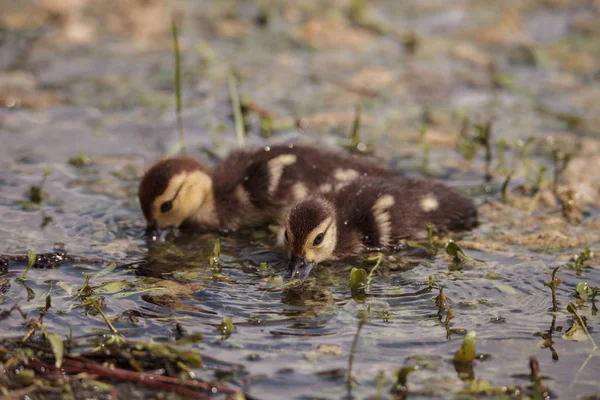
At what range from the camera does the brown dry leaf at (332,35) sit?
905cm

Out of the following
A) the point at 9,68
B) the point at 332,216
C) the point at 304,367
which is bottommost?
the point at 304,367

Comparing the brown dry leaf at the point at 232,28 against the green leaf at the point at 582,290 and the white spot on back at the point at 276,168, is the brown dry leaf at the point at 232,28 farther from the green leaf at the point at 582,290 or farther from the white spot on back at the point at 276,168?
the green leaf at the point at 582,290

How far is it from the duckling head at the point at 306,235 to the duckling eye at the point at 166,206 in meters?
0.93

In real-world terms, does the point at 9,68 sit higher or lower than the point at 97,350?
higher

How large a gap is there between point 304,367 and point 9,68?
5580mm

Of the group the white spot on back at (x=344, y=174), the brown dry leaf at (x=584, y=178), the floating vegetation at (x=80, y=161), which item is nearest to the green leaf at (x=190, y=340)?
the white spot on back at (x=344, y=174)

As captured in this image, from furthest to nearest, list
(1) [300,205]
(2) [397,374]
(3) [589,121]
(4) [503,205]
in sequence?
(3) [589,121], (4) [503,205], (1) [300,205], (2) [397,374]

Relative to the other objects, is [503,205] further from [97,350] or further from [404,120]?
[97,350]

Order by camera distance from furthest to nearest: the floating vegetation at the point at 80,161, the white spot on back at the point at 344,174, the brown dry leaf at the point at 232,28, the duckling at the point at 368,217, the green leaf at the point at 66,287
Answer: the brown dry leaf at the point at 232,28 < the floating vegetation at the point at 80,161 < the white spot on back at the point at 344,174 < the duckling at the point at 368,217 < the green leaf at the point at 66,287

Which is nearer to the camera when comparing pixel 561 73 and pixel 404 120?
pixel 404 120

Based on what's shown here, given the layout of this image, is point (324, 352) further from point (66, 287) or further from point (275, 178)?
point (275, 178)

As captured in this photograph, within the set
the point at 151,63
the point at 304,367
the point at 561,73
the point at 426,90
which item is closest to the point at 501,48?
the point at 561,73

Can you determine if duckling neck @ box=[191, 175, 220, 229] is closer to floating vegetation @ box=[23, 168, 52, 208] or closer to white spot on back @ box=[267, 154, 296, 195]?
white spot on back @ box=[267, 154, 296, 195]

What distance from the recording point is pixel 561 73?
8.39m
